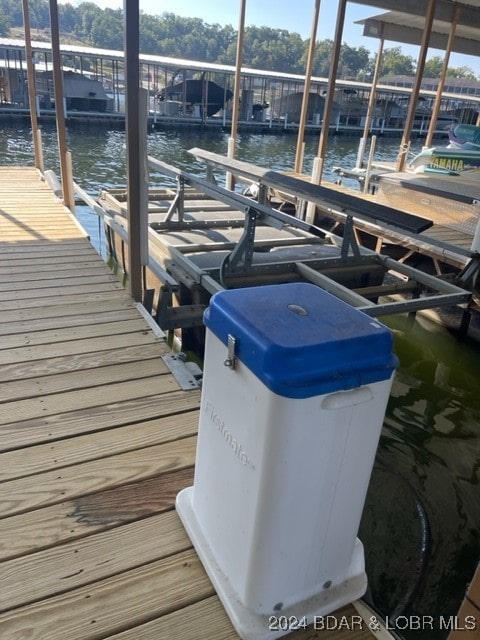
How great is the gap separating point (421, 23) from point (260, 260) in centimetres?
1206

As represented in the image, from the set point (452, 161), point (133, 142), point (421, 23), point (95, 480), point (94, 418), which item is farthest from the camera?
point (421, 23)

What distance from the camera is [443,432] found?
14.6 feet

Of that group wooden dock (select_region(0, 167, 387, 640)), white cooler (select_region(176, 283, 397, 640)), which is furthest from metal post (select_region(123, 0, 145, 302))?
white cooler (select_region(176, 283, 397, 640))

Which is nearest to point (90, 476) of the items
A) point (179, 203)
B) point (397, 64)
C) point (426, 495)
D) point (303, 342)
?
point (303, 342)

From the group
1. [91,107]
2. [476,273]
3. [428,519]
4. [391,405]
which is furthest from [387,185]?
[91,107]

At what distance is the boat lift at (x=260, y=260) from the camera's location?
13.8ft

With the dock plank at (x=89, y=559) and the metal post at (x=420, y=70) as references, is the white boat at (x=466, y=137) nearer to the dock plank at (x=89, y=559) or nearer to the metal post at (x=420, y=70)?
the metal post at (x=420, y=70)

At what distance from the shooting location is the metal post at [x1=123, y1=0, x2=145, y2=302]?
289cm

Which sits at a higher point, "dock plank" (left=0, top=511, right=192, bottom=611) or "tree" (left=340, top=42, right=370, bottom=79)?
"tree" (left=340, top=42, right=370, bottom=79)

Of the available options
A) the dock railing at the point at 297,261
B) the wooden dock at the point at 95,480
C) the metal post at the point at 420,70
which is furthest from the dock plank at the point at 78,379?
the metal post at the point at 420,70

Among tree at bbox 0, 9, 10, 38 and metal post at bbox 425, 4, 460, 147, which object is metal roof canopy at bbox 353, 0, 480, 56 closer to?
metal post at bbox 425, 4, 460, 147

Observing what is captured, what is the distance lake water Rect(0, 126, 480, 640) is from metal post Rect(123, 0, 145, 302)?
2318 millimetres

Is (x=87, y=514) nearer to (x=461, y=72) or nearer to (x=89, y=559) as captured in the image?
(x=89, y=559)

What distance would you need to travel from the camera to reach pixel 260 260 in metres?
5.29
